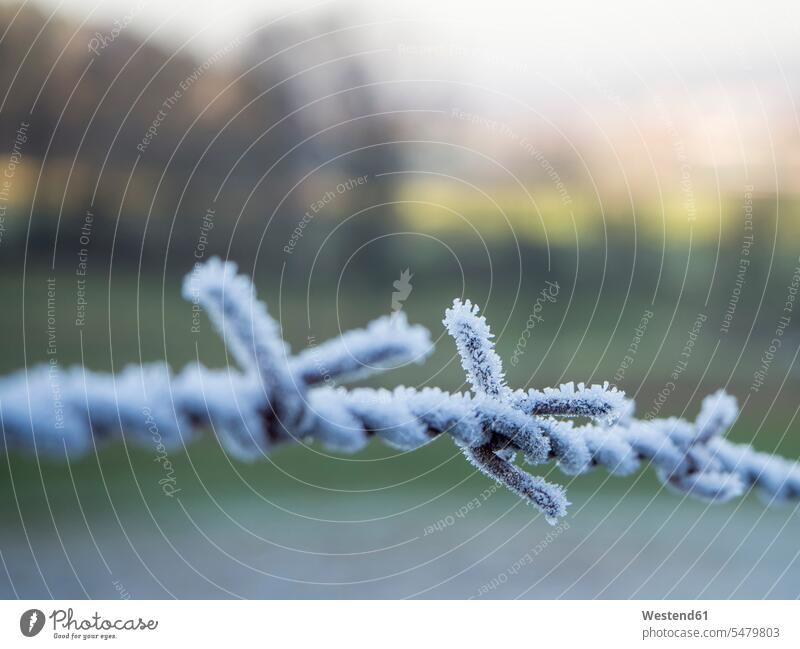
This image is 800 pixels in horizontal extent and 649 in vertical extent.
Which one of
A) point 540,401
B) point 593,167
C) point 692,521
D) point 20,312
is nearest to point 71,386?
point 20,312

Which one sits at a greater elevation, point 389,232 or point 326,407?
point 389,232

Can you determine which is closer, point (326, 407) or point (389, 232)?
point (326, 407)

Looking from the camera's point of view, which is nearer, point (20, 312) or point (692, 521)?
point (20, 312)
